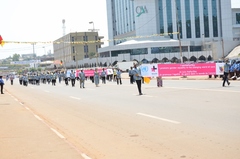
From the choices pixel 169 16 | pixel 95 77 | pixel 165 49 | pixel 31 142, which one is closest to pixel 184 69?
pixel 95 77

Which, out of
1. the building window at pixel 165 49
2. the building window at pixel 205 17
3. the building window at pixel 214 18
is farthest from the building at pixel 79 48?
the building window at pixel 214 18

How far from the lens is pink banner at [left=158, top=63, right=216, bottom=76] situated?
119ft

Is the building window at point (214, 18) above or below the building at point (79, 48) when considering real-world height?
above

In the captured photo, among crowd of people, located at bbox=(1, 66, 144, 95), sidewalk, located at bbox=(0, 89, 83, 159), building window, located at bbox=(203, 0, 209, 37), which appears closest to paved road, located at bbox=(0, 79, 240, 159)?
sidewalk, located at bbox=(0, 89, 83, 159)

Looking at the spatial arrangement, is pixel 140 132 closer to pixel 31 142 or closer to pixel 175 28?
pixel 31 142

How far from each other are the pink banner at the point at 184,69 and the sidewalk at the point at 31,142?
2530 centimetres

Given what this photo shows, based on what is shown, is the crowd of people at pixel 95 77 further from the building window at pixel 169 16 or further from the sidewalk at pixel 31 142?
the building window at pixel 169 16

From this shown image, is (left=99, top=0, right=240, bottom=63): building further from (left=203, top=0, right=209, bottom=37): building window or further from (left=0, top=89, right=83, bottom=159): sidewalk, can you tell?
(left=0, top=89, right=83, bottom=159): sidewalk

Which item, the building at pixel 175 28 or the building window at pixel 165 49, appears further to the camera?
the building at pixel 175 28

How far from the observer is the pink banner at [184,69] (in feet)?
119

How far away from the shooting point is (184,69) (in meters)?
38.0

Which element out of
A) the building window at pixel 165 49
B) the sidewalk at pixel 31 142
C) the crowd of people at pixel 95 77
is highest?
the building window at pixel 165 49

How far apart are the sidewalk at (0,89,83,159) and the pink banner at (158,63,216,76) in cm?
2530

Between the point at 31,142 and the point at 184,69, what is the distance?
98.1 ft
